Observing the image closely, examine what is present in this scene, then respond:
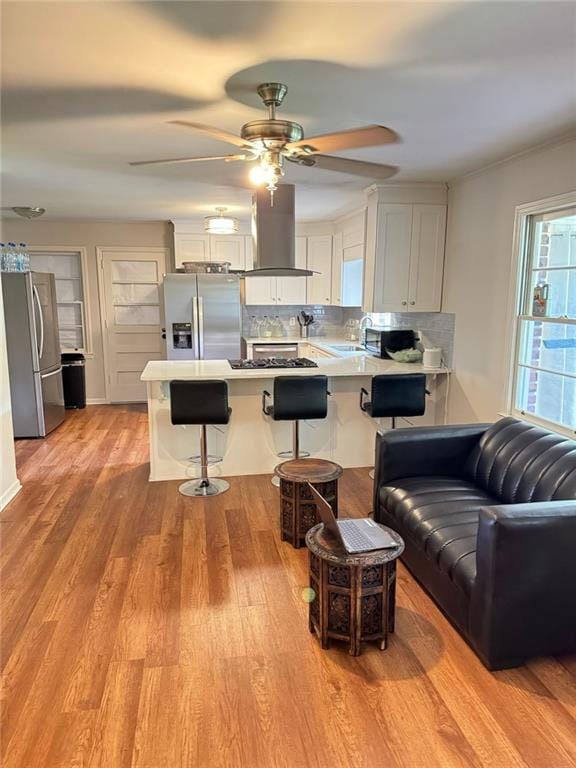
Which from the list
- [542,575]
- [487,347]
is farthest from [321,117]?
[542,575]

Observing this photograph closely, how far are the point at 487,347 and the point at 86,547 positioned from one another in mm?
3152

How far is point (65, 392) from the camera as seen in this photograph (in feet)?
21.5

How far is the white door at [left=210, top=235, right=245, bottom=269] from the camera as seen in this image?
21.5 feet

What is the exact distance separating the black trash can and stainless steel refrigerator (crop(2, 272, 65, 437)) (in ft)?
3.00

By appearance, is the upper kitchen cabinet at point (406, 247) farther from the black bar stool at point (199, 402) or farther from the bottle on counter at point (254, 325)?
the bottle on counter at point (254, 325)

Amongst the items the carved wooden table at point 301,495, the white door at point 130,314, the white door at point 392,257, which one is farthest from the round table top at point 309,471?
the white door at point 130,314

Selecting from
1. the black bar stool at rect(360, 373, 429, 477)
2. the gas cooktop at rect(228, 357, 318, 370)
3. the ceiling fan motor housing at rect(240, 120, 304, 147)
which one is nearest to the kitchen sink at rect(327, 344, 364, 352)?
the gas cooktop at rect(228, 357, 318, 370)

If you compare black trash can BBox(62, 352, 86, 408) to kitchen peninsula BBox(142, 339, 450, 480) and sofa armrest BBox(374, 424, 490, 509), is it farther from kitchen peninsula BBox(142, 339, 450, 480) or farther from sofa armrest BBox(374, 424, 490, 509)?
sofa armrest BBox(374, 424, 490, 509)

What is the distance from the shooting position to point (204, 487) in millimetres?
3945

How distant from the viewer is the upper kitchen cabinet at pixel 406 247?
14.6 ft

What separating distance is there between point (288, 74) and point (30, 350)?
4.08 meters

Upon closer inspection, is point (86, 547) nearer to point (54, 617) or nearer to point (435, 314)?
point (54, 617)

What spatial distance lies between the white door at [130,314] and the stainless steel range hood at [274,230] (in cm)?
301

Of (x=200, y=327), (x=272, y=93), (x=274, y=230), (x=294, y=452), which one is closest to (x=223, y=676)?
(x=294, y=452)
